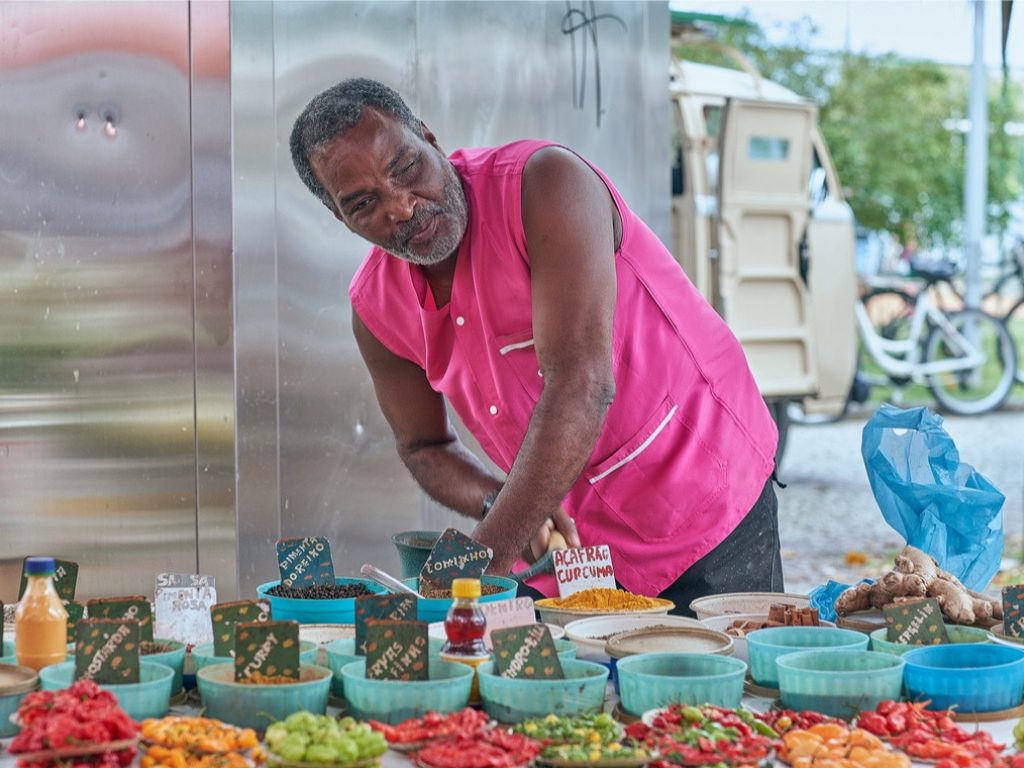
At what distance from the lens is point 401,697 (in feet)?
5.08

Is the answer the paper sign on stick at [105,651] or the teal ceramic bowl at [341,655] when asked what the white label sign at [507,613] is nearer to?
the teal ceramic bowl at [341,655]

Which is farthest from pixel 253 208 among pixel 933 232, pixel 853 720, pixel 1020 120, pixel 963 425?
pixel 1020 120

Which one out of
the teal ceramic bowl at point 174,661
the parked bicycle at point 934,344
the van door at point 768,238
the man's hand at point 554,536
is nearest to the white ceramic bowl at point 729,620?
the man's hand at point 554,536

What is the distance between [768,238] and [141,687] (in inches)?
234

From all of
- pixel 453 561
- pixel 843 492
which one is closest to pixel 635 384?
pixel 453 561

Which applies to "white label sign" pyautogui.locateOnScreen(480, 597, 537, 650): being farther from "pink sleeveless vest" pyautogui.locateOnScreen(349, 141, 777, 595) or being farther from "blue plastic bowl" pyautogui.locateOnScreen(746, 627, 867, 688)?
"pink sleeveless vest" pyautogui.locateOnScreen(349, 141, 777, 595)

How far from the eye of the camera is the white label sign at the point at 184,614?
1.86 m

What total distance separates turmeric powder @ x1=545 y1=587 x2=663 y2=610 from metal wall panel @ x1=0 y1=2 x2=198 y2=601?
4.24 ft

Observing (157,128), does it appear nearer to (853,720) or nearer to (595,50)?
(595,50)

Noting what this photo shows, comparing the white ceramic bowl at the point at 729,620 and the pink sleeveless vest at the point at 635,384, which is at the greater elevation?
the pink sleeveless vest at the point at 635,384

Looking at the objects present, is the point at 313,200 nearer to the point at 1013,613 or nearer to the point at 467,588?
the point at 467,588

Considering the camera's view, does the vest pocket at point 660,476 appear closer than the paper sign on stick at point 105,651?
No

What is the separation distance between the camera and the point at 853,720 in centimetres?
161

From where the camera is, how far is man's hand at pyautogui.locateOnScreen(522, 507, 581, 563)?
2.21 meters
